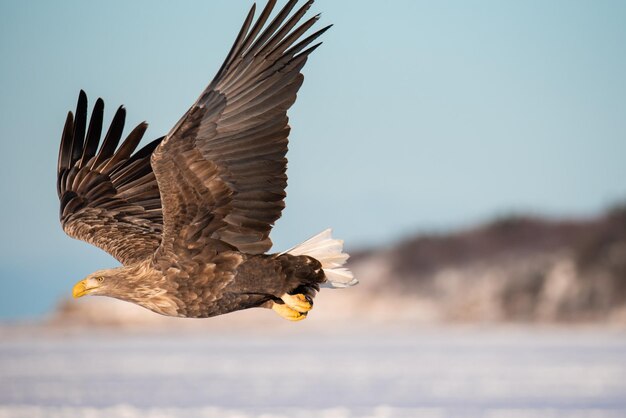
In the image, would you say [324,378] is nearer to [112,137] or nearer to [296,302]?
[112,137]

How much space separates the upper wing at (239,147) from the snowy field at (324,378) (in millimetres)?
2498

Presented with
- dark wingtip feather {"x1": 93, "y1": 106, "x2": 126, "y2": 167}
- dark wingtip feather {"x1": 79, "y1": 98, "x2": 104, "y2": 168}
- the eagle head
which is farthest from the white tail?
dark wingtip feather {"x1": 79, "y1": 98, "x2": 104, "y2": 168}

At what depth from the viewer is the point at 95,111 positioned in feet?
24.6

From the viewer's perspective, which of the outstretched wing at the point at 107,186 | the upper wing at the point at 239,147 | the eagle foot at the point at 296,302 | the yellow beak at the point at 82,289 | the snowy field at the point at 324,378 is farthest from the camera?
the snowy field at the point at 324,378

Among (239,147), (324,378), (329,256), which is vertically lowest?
(329,256)

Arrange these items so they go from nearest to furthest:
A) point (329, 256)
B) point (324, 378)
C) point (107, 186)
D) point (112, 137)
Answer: point (329, 256) < point (107, 186) < point (112, 137) < point (324, 378)

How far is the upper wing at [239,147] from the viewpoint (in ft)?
18.4

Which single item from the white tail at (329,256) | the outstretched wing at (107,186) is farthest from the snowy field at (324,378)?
the white tail at (329,256)

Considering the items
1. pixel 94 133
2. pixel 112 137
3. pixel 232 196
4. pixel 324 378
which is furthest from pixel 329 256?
pixel 324 378

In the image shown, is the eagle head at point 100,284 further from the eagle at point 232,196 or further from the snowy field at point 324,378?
the snowy field at point 324,378

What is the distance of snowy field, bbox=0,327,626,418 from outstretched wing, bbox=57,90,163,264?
1.70 m

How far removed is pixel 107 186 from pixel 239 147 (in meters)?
1.89

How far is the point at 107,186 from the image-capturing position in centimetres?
736

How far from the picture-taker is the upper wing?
562 cm
